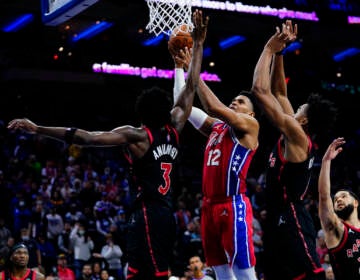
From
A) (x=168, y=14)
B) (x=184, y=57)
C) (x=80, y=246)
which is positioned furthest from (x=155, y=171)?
(x=80, y=246)

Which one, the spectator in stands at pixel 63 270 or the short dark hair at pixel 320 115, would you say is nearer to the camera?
the short dark hair at pixel 320 115

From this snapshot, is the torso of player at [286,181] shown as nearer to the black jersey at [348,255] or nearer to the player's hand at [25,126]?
the black jersey at [348,255]

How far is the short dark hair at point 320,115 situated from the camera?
5367mm

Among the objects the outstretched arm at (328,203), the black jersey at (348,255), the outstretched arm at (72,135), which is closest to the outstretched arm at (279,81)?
the outstretched arm at (328,203)

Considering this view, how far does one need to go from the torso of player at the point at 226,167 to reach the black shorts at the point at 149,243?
0.61 meters

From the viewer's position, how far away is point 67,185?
16.0 meters

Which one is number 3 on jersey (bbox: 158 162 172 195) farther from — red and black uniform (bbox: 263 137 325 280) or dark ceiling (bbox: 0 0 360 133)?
dark ceiling (bbox: 0 0 360 133)

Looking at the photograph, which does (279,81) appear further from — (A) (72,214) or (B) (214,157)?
(A) (72,214)

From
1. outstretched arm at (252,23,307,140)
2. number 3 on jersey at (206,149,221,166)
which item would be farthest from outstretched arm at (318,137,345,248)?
number 3 on jersey at (206,149,221,166)

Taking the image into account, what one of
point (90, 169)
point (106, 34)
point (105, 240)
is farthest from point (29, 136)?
point (105, 240)


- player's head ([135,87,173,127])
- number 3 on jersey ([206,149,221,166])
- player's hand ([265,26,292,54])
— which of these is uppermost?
player's hand ([265,26,292,54])

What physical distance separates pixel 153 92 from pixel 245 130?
2.91 ft

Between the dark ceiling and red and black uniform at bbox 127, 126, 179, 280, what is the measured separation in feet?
48.4

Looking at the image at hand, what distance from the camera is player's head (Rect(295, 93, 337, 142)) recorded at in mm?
5371
